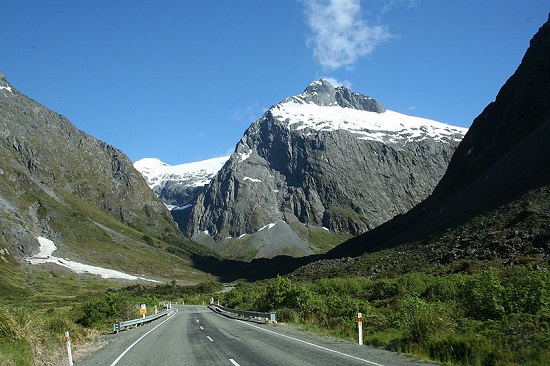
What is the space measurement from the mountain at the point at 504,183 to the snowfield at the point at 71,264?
92.7m

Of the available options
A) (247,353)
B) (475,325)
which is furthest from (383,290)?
(247,353)

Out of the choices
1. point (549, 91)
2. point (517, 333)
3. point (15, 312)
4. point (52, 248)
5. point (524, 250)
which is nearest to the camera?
point (517, 333)

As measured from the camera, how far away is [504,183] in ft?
284

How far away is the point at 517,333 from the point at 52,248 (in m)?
182

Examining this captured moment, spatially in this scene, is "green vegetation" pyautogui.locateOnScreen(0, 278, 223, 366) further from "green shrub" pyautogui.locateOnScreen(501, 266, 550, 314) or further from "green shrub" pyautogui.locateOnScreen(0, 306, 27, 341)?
"green shrub" pyautogui.locateOnScreen(501, 266, 550, 314)

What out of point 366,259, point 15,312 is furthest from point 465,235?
point 15,312

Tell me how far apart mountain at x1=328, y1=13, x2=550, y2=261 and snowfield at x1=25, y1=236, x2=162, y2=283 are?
304 ft

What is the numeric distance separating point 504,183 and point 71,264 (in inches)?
5498

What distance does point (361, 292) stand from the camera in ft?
178

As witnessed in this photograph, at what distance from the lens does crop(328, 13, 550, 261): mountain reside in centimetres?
6794

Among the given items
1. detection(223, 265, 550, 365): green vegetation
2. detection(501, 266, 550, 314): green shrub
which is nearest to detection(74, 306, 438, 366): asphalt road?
detection(223, 265, 550, 365): green vegetation

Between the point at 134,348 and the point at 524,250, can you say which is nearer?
the point at 134,348

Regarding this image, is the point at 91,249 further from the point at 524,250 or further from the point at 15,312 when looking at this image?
the point at 15,312

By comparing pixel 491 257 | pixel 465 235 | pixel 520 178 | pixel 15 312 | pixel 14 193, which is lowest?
pixel 15 312
